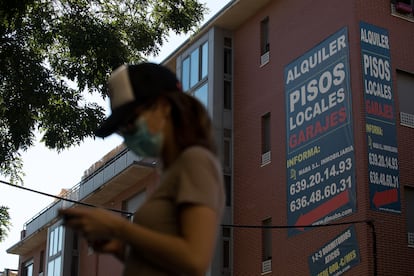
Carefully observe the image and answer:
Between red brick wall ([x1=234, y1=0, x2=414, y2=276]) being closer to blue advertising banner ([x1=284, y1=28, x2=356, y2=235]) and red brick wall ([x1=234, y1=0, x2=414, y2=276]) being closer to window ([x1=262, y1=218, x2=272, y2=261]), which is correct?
window ([x1=262, y1=218, x2=272, y2=261])

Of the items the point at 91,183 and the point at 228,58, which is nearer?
the point at 228,58

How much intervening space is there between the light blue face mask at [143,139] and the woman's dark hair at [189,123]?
0.29 feet

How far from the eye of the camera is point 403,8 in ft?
84.8

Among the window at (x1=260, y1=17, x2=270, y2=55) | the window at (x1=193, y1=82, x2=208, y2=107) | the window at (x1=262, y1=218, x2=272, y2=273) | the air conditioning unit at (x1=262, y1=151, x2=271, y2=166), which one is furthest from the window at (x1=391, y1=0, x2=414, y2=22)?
the window at (x1=193, y1=82, x2=208, y2=107)

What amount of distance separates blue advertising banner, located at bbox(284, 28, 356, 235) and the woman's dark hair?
20.6m

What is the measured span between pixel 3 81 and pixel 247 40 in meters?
16.4

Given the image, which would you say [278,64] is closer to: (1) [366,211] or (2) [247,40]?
(2) [247,40]

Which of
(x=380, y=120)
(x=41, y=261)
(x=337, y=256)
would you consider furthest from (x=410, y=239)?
(x=41, y=261)

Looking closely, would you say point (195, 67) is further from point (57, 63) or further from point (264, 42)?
point (57, 63)

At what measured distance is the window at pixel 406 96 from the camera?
24.8 meters

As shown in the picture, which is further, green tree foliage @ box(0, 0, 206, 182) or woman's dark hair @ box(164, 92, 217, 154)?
green tree foliage @ box(0, 0, 206, 182)

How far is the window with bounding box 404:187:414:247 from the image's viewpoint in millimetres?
23375

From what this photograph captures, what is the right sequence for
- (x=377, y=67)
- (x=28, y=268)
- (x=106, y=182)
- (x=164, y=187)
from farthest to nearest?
1. (x=28, y=268)
2. (x=106, y=182)
3. (x=377, y=67)
4. (x=164, y=187)

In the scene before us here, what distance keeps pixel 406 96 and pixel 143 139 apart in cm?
2319
